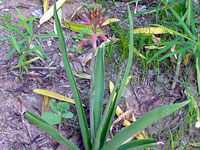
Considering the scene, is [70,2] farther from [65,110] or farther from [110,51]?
[65,110]

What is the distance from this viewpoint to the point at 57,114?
1.97m

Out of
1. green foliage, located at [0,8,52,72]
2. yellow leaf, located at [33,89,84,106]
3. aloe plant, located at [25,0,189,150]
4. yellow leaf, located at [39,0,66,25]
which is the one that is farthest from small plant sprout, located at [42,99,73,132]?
yellow leaf, located at [39,0,66,25]

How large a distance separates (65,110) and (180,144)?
830mm

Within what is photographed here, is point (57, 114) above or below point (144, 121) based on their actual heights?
below

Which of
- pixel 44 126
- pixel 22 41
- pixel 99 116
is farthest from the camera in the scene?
pixel 22 41

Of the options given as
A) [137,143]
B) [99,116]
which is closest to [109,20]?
[99,116]

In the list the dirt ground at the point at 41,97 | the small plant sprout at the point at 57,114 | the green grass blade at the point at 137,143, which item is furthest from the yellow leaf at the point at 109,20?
the green grass blade at the point at 137,143

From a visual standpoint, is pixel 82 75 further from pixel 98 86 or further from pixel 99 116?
pixel 99 116

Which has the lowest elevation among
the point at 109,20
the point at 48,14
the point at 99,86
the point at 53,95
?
the point at 53,95

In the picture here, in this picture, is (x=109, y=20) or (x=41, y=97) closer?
(x=41, y=97)

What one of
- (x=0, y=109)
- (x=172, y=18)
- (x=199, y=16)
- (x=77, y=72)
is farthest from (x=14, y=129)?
(x=199, y=16)

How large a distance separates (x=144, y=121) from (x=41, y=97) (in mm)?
900

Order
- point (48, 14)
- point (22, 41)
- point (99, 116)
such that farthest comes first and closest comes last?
point (48, 14)
point (22, 41)
point (99, 116)

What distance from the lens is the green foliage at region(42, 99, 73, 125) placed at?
6.30ft
